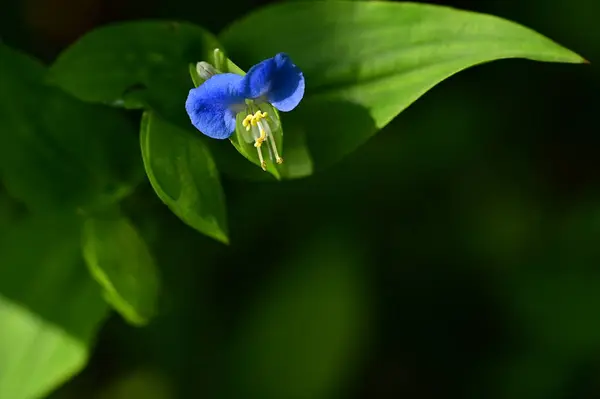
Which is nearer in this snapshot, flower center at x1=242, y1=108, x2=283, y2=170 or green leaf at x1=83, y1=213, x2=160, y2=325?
flower center at x1=242, y1=108, x2=283, y2=170

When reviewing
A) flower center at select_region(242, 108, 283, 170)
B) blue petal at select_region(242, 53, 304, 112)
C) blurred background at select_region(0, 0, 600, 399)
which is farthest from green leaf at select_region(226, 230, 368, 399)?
blue petal at select_region(242, 53, 304, 112)

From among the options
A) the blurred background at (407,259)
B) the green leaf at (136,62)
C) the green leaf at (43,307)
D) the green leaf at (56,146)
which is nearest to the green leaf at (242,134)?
the green leaf at (136,62)

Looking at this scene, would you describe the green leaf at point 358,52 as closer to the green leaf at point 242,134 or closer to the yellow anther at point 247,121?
the green leaf at point 242,134

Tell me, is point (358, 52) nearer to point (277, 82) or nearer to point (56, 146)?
point (277, 82)

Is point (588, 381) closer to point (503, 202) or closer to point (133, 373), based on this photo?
point (503, 202)

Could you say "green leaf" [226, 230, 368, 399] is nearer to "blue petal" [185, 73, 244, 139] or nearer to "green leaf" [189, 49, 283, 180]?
"green leaf" [189, 49, 283, 180]

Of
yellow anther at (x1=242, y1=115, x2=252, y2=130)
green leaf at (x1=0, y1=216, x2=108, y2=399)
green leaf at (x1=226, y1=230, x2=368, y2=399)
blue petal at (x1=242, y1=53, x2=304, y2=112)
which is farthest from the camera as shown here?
green leaf at (x1=226, y1=230, x2=368, y2=399)
